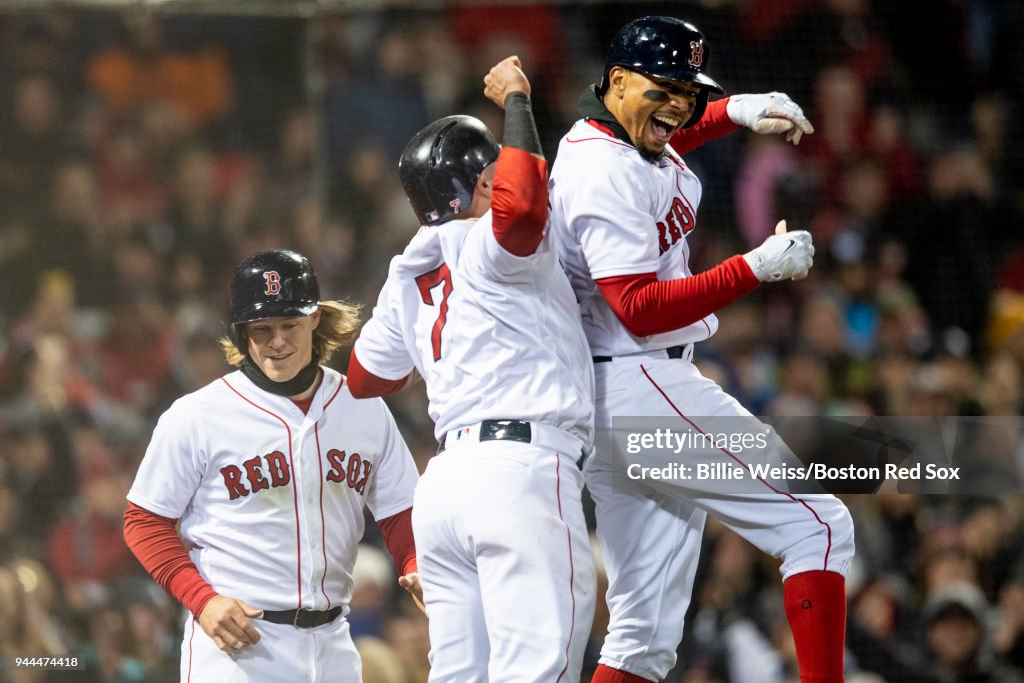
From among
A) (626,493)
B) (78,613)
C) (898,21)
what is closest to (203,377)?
(78,613)

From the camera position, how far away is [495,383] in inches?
113

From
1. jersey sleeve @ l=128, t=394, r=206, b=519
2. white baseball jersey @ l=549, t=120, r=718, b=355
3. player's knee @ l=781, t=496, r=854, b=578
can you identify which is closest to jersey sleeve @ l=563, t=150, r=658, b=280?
white baseball jersey @ l=549, t=120, r=718, b=355

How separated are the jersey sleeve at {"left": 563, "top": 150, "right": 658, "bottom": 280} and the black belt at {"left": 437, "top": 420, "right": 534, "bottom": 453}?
448mm

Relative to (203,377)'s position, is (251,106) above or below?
above

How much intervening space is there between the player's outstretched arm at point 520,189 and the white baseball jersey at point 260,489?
0.89 m

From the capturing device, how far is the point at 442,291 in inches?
118

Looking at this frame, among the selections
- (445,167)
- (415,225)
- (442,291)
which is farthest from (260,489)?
(415,225)

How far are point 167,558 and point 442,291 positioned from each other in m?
0.94

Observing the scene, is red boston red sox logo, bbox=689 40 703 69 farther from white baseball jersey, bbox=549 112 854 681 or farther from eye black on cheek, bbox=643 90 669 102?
white baseball jersey, bbox=549 112 854 681

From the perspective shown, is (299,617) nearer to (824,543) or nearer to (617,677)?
(617,677)

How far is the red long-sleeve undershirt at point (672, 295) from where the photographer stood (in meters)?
3.00

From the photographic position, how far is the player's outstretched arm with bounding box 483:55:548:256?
106 inches

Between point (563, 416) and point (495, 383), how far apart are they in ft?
0.52

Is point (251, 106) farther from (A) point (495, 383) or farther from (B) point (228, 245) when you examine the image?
(A) point (495, 383)
